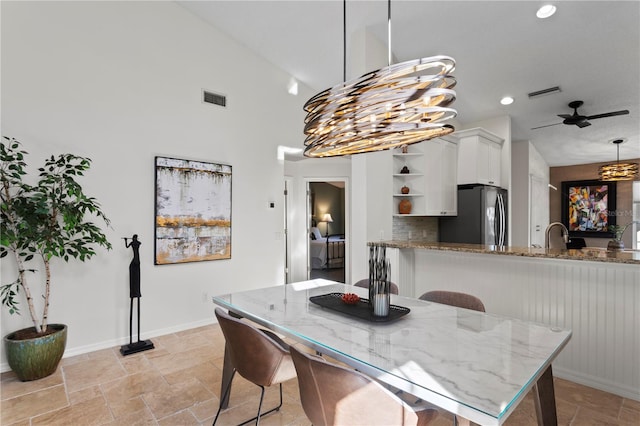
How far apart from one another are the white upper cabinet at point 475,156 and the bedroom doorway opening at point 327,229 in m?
3.42

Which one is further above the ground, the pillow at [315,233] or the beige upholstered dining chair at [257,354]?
the pillow at [315,233]

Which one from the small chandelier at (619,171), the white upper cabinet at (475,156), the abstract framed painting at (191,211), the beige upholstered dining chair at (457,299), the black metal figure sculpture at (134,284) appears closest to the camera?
the beige upholstered dining chair at (457,299)

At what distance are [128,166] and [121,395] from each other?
2200mm

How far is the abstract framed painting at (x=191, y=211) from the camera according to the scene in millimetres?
3762

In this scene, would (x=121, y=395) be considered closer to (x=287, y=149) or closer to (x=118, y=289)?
(x=118, y=289)

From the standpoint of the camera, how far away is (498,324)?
1715mm

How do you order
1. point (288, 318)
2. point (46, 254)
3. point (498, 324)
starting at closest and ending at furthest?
1. point (498, 324)
2. point (288, 318)
3. point (46, 254)

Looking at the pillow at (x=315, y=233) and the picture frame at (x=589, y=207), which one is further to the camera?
the pillow at (x=315, y=233)

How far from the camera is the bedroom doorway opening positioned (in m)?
7.94

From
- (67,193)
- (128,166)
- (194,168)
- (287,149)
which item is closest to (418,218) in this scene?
(287,149)

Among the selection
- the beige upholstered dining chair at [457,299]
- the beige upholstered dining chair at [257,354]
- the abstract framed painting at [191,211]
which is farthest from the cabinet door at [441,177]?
the beige upholstered dining chair at [257,354]

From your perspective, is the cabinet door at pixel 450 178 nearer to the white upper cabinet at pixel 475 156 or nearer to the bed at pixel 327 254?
the white upper cabinet at pixel 475 156

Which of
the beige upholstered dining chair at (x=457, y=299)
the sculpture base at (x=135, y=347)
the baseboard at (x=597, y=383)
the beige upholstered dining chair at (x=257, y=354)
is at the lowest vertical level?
the sculpture base at (x=135, y=347)

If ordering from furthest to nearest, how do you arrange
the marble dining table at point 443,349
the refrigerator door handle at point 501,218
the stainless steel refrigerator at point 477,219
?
the refrigerator door handle at point 501,218 → the stainless steel refrigerator at point 477,219 → the marble dining table at point 443,349
